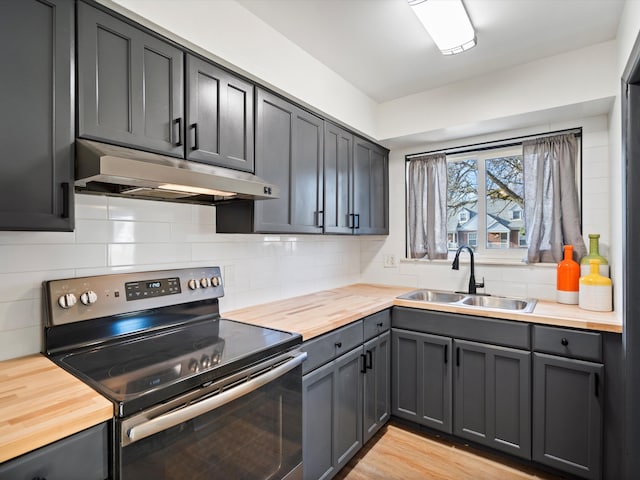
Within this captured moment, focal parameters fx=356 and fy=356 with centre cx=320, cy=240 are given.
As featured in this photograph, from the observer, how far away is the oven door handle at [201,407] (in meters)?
0.98

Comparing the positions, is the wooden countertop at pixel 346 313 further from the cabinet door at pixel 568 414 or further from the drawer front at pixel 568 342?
the cabinet door at pixel 568 414

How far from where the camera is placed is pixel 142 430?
3.20ft

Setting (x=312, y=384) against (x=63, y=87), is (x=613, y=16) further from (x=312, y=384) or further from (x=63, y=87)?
(x=63, y=87)

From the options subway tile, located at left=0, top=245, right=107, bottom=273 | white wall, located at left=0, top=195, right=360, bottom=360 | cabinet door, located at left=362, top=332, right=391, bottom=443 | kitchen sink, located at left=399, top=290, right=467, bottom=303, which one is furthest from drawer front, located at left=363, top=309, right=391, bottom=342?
subway tile, located at left=0, top=245, right=107, bottom=273

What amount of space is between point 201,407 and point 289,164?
1386 millimetres

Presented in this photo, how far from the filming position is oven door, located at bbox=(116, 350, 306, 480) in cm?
100

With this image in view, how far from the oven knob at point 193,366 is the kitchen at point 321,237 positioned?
1.99 ft

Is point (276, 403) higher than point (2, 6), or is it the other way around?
point (2, 6)

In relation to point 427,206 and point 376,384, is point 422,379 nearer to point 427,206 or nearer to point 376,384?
point 376,384

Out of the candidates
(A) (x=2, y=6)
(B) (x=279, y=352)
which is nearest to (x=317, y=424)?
(B) (x=279, y=352)

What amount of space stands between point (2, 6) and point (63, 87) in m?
0.24

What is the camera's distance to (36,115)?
1109 mm

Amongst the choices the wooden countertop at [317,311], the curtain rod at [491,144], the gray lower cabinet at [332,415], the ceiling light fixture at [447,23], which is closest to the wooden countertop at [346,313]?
the wooden countertop at [317,311]

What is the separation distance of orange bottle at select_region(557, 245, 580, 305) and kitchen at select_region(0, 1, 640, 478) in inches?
6.5
